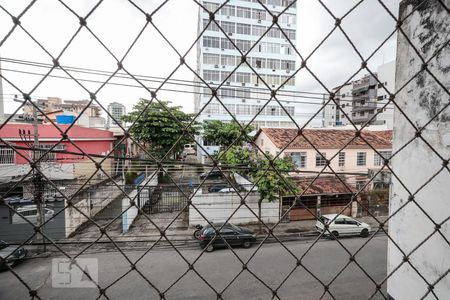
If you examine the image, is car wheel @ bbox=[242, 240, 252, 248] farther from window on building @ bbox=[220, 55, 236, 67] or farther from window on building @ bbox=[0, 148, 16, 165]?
window on building @ bbox=[220, 55, 236, 67]

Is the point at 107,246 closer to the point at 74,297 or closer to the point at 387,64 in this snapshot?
the point at 74,297

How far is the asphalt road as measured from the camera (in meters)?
5.16

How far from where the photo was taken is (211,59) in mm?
18297

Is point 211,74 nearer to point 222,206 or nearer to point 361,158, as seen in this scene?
point 361,158

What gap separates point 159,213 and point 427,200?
9.24 meters

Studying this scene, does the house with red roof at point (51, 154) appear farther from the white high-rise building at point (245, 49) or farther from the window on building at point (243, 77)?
the window on building at point (243, 77)

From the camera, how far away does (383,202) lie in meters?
10.4

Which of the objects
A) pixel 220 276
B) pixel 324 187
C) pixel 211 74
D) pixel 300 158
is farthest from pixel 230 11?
pixel 220 276

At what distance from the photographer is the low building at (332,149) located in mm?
10492

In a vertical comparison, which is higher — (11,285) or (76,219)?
(76,219)

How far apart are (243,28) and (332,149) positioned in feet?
42.7

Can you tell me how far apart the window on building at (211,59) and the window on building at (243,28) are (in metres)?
2.74

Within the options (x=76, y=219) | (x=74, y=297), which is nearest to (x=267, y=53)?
(x=76, y=219)

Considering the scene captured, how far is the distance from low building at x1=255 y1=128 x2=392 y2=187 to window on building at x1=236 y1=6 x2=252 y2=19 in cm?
1133
